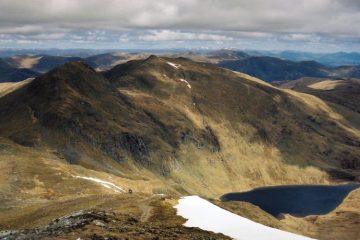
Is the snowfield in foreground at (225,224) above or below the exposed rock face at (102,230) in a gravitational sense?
below

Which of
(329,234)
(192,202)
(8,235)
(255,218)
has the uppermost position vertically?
(8,235)

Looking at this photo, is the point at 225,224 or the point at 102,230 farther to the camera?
the point at 225,224

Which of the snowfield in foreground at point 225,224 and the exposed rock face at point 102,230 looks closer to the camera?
the exposed rock face at point 102,230

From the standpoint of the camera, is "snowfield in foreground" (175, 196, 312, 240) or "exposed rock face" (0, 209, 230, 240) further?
"snowfield in foreground" (175, 196, 312, 240)

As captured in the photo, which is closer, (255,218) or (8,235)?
(8,235)

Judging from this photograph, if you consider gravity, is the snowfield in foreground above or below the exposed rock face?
below

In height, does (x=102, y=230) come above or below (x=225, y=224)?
above

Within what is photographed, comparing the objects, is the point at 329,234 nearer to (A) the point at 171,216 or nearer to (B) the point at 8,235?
(A) the point at 171,216

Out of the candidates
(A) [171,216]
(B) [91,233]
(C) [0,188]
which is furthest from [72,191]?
(B) [91,233]
